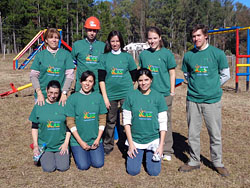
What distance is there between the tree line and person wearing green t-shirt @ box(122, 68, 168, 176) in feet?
135

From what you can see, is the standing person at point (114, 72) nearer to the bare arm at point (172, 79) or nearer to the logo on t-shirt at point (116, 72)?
the logo on t-shirt at point (116, 72)

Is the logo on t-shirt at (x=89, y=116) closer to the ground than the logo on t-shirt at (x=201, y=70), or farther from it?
closer to the ground

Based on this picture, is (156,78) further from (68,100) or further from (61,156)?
(61,156)

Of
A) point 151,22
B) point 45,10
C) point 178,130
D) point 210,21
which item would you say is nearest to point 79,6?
point 45,10

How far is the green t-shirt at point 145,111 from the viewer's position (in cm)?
352

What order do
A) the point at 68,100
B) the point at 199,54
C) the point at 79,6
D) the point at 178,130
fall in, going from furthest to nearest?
the point at 79,6 < the point at 178,130 < the point at 68,100 < the point at 199,54

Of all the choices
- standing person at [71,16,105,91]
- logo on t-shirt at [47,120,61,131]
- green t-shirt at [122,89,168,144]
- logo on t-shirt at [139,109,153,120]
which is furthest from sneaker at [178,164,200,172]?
logo on t-shirt at [47,120,61,131]

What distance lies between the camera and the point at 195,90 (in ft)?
11.4

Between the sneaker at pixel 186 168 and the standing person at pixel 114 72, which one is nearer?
the sneaker at pixel 186 168

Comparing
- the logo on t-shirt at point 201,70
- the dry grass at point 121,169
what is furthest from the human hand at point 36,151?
the logo on t-shirt at point 201,70

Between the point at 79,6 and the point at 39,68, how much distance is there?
46.8 metres

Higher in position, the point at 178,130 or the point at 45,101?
the point at 45,101

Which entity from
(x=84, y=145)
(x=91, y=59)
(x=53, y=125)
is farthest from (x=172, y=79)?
(x=53, y=125)

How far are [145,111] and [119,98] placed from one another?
2.24 feet
